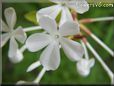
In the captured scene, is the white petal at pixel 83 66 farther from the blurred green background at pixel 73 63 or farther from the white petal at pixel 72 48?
the blurred green background at pixel 73 63

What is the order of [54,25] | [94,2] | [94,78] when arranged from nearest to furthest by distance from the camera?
[54,25] < [94,2] < [94,78]

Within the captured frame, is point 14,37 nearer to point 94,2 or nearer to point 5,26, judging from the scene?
point 5,26

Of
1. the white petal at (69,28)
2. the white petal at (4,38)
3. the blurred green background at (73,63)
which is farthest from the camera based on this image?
the blurred green background at (73,63)

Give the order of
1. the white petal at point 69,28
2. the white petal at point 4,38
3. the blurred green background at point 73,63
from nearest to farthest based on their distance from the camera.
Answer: the white petal at point 69,28
the white petal at point 4,38
the blurred green background at point 73,63

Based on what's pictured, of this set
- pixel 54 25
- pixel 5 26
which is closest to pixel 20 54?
pixel 5 26

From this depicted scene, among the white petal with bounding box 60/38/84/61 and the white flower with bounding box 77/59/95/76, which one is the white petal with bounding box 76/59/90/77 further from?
the white petal with bounding box 60/38/84/61

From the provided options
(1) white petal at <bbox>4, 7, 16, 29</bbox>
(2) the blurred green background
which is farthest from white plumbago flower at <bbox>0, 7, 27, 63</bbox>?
(2) the blurred green background

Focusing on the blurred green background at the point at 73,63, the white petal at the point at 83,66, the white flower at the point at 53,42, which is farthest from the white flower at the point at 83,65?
the blurred green background at the point at 73,63
